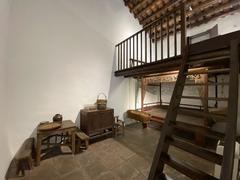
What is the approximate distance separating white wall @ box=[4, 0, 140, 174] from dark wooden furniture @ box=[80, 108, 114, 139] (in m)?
0.40

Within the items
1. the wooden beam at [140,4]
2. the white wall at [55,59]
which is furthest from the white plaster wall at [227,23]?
the white wall at [55,59]

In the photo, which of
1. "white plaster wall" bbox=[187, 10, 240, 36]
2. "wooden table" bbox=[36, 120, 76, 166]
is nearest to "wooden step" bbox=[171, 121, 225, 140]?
"wooden table" bbox=[36, 120, 76, 166]

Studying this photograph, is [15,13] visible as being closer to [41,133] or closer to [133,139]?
[41,133]

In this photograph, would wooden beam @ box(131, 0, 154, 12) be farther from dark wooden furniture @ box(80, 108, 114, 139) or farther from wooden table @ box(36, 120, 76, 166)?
wooden table @ box(36, 120, 76, 166)

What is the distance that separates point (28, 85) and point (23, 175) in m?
1.79

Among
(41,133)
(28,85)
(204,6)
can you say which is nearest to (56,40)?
(28,85)

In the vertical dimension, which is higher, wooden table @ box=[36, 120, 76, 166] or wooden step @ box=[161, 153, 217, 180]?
wooden step @ box=[161, 153, 217, 180]

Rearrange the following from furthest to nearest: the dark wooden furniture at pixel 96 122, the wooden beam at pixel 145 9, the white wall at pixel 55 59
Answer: the wooden beam at pixel 145 9 < the dark wooden furniture at pixel 96 122 < the white wall at pixel 55 59

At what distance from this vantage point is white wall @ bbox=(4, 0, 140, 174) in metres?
2.67

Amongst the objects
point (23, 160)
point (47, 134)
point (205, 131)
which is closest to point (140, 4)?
point (205, 131)

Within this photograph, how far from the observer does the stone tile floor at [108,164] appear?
2.04 meters

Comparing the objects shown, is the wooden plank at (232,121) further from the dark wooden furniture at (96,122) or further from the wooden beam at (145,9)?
the wooden beam at (145,9)

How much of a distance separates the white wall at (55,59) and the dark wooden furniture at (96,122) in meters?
0.40

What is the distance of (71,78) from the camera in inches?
135
